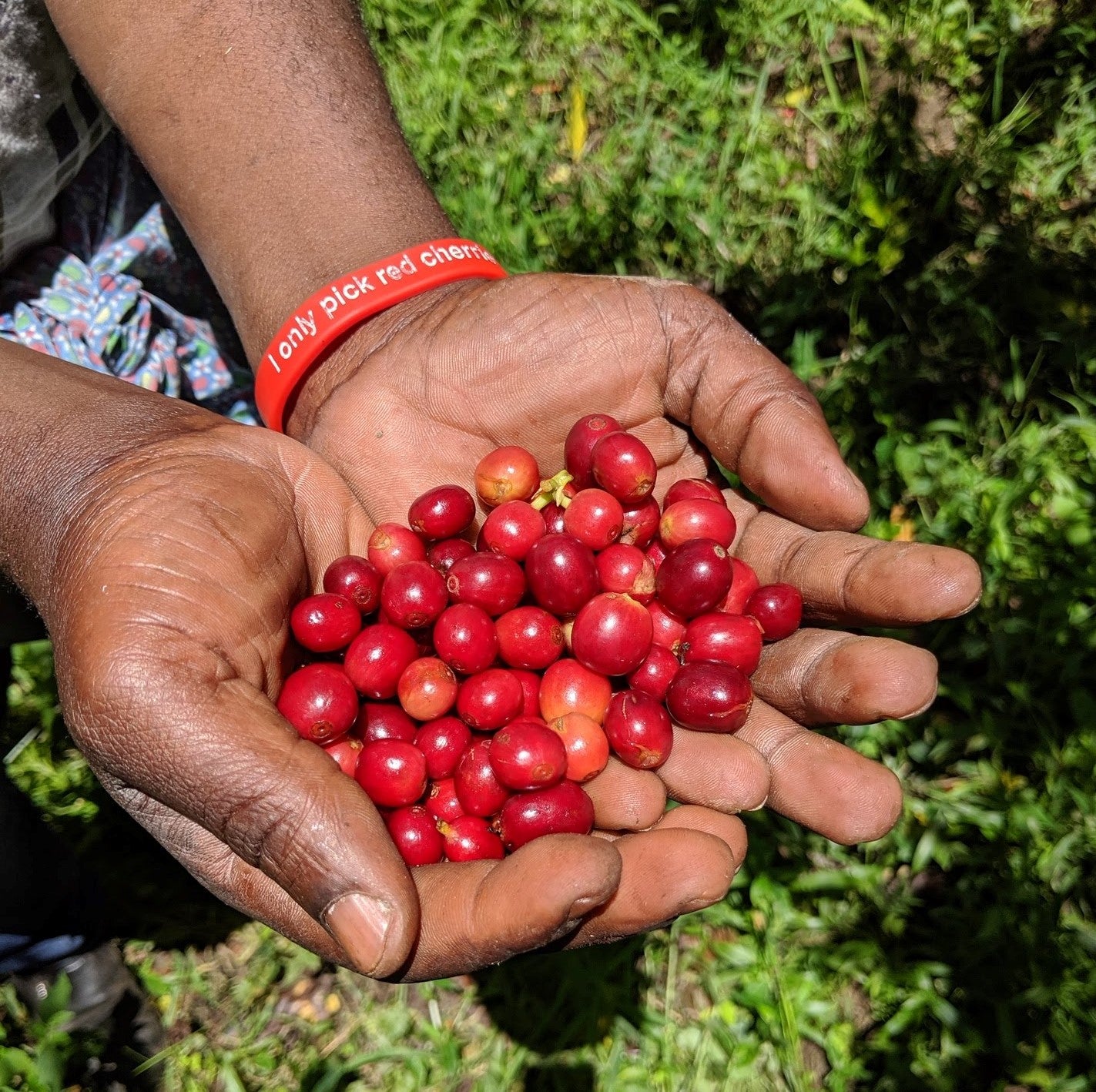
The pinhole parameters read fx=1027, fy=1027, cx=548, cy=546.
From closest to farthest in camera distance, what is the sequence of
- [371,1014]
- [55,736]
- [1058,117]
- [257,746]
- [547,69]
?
[257,746], [371,1014], [55,736], [1058,117], [547,69]

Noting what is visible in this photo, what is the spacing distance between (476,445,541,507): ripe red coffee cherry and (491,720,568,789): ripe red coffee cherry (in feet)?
2.84

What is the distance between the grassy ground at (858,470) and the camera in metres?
3.62

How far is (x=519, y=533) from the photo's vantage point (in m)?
3.37

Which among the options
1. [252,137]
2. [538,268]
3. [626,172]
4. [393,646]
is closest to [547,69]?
[626,172]

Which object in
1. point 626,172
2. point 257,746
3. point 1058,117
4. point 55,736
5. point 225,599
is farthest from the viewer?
point 626,172

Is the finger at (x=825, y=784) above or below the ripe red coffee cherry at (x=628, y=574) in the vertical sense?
below

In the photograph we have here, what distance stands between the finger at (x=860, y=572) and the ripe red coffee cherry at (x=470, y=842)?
47.0 inches

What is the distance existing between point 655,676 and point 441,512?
85cm

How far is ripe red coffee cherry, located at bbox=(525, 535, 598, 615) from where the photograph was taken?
316cm

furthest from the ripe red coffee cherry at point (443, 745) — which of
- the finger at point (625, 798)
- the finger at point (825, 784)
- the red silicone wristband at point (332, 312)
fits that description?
the red silicone wristband at point (332, 312)

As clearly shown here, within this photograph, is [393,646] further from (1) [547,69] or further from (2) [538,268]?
(1) [547,69]

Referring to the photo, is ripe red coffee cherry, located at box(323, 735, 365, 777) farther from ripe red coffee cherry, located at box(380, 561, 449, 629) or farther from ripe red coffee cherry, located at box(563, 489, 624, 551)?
ripe red coffee cherry, located at box(563, 489, 624, 551)

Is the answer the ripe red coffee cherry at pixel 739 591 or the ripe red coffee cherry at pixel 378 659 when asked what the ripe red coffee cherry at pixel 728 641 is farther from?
the ripe red coffee cherry at pixel 378 659

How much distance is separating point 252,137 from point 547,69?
242 centimetres
